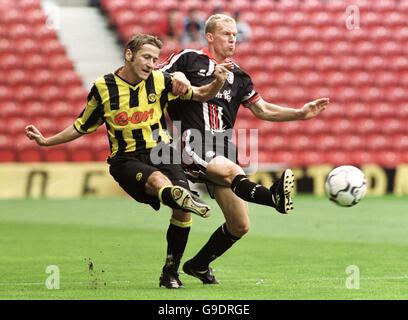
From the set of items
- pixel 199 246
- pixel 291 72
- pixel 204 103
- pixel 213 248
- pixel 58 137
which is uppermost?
pixel 204 103

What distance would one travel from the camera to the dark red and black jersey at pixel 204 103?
8.27m

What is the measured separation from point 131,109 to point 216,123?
763 mm

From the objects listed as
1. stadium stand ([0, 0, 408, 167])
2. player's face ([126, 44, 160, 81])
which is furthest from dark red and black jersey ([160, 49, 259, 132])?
stadium stand ([0, 0, 408, 167])

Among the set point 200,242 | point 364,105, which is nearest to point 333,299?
point 200,242

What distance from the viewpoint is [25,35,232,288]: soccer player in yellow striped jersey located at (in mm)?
7734

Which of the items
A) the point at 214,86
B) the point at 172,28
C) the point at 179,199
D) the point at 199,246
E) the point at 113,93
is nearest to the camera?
the point at 179,199

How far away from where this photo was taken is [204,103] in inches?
327

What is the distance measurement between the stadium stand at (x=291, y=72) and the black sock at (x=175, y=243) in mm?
12668

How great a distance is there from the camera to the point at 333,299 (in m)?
7.14

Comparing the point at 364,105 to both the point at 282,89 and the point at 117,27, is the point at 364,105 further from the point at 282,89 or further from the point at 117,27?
the point at 117,27

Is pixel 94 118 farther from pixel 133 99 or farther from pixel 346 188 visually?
pixel 346 188

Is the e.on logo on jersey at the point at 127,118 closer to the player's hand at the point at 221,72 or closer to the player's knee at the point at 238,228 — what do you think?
the player's hand at the point at 221,72

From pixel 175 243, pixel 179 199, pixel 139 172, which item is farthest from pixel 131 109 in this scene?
pixel 175 243

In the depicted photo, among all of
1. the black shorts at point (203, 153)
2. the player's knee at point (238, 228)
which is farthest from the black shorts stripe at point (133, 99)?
the player's knee at point (238, 228)
